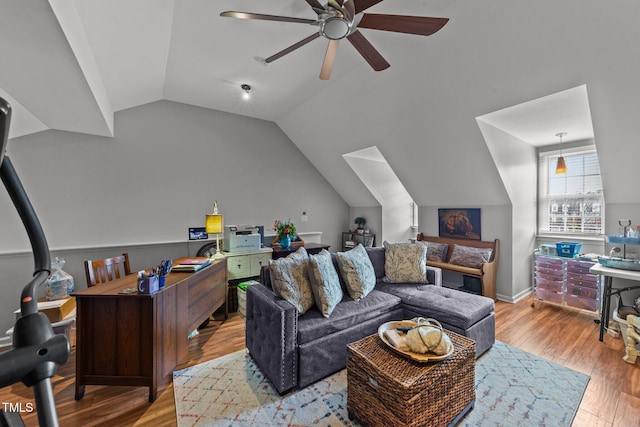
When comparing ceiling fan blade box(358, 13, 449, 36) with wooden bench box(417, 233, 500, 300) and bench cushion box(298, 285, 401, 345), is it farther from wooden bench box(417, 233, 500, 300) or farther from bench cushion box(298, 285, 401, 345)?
wooden bench box(417, 233, 500, 300)

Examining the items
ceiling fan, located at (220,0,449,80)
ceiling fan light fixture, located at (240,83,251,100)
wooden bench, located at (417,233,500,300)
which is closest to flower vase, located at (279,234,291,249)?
ceiling fan light fixture, located at (240,83,251,100)

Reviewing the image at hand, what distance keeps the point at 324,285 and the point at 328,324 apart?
320 millimetres

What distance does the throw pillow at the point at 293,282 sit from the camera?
7.36ft

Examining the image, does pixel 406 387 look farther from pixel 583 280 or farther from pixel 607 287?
pixel 583 280

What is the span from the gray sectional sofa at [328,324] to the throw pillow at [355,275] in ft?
0.24

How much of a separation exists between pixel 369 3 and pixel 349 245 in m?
4.56

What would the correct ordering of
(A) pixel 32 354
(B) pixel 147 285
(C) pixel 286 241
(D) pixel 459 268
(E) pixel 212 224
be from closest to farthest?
(A) pixel 32 354, (B) pixel 147 285, (E) pixel 212 224, (D) pixel 459 268, (C) pixel 286 241

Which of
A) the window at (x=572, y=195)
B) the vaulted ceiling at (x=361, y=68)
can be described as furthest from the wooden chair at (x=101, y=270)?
the window at (x=572, y=195)

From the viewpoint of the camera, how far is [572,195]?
3961 millimetres

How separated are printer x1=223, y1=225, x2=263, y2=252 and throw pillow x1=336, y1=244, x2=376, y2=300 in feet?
4.92

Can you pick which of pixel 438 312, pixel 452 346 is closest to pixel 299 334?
pixel 452 346

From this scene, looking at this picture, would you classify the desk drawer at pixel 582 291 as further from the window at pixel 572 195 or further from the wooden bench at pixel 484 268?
the window at pixel 572 195

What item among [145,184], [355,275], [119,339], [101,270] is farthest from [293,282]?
[145,184]

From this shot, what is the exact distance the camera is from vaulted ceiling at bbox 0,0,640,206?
6.31 feet
